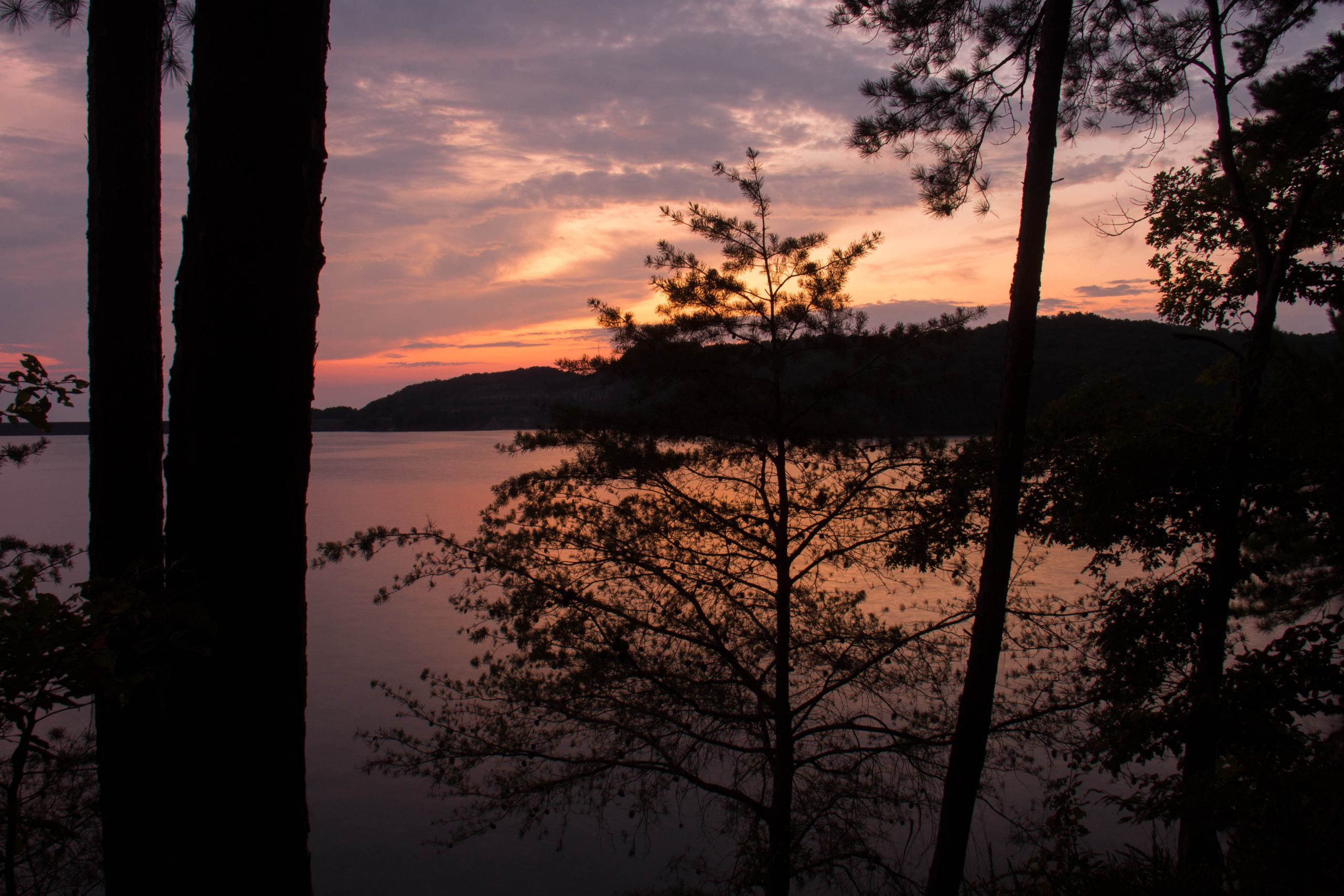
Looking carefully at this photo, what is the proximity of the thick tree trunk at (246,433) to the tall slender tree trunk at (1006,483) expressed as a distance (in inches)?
198

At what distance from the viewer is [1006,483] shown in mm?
6102

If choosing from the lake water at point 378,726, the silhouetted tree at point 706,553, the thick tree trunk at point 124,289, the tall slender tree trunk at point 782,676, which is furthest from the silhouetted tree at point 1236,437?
the thick tree trunk at point 124,289

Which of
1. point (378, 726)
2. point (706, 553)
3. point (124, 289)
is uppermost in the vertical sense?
point (124, 289)

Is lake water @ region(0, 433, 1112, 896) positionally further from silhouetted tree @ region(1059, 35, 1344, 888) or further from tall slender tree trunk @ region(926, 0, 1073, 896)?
silhouetted tree @ region(1059, 35, 1344, 888)

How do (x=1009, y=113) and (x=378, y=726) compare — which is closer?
(x=1009, y=113)

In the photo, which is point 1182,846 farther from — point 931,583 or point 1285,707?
point 931,583

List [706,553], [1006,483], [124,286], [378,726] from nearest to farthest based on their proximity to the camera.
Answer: [124,286] < [1006,483] < [706,553] < [378,726]

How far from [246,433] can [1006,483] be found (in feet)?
17.6

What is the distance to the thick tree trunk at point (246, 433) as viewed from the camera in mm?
2211

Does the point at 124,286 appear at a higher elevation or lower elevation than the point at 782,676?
higher

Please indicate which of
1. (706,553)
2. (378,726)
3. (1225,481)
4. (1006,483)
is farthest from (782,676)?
(378,726)

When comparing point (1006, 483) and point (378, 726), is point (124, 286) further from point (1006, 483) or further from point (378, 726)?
point (378, 726)

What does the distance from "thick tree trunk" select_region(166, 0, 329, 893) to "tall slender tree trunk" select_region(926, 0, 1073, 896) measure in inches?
198

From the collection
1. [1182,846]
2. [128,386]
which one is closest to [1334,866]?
[1182,846]
